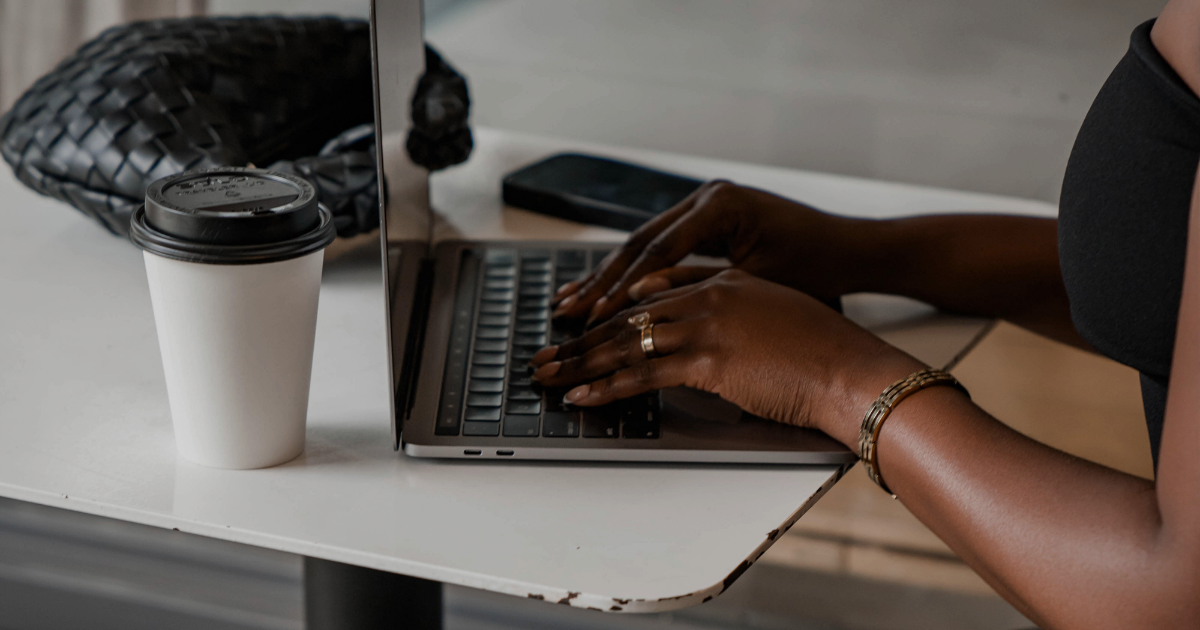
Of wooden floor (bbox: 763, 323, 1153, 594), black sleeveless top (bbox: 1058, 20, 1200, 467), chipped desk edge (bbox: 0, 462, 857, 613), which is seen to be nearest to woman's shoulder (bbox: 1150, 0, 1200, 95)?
black sleeveless top (bbox: 1058, 20, 1200, 467)

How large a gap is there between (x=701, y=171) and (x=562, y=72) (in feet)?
4.90

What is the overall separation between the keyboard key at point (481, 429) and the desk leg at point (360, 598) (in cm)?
18

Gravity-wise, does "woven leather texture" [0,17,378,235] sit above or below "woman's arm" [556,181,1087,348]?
above

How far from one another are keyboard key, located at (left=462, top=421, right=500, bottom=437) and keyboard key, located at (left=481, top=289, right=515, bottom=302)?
7.9 inches

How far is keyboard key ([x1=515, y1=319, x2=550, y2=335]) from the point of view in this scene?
2.64ft

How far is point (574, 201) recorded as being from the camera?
3.50 feet

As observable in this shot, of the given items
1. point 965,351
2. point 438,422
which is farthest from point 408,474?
point 965,351

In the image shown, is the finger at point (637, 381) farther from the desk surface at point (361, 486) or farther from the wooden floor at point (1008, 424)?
the wooden floor at point (1008, 424)

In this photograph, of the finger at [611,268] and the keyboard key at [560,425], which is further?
the finger at [611,268]

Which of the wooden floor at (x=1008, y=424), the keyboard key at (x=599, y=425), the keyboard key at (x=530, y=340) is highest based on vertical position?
the keyboard key at (x=530, y=340)

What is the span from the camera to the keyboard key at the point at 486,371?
725 mm

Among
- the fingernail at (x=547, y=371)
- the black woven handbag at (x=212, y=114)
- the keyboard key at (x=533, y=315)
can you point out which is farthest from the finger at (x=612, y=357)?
the black woven handbag at (x=212, y=114)

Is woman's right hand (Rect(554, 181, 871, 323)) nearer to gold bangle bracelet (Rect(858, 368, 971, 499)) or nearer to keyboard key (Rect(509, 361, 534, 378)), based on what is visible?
keyboard key (Rect(509, 361, 534, 378))

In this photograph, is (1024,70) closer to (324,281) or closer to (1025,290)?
(1025,290)
